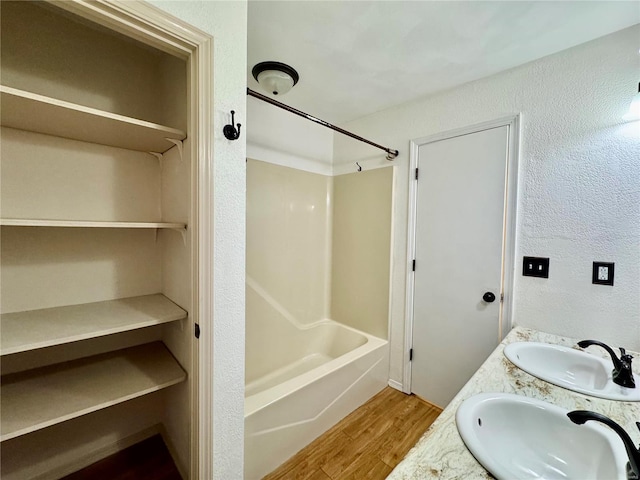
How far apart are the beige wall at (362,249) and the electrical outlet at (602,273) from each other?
4.00 feet

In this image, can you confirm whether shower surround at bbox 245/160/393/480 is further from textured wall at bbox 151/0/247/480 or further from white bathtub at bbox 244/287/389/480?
textured wall at bbox 151/0/247/480

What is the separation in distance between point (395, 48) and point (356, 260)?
1.64 metres

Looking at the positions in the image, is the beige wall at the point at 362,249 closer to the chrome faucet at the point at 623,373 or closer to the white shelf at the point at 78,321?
the chrome faucet at the point at 623,373

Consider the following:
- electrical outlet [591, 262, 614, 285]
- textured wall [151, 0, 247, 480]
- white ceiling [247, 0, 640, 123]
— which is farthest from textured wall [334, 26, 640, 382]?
textured wall [151, 0, 247, 480]

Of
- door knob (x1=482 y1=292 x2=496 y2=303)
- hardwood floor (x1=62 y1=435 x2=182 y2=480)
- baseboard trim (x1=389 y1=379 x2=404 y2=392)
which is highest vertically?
door knob (x1=482 y1=292 x2=496 y2=303)

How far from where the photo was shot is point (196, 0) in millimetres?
949

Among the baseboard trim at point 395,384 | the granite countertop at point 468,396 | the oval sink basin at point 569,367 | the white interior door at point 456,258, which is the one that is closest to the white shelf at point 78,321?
the granite countertop at point 468,396

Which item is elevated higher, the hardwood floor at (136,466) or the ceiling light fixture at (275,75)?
the ceiling light fixture at (275,75)

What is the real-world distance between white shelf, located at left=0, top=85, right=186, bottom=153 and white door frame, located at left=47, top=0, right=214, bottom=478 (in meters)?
0.19

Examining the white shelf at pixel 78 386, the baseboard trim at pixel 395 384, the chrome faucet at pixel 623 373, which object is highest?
the chrome faucet at pixel 623 373

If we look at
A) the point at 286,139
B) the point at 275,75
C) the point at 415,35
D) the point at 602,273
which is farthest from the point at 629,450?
the point at 286,139

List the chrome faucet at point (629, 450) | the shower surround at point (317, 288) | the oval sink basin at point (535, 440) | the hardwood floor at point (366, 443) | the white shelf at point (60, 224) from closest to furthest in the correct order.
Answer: the chrome faucet at point (629, 450), the oval sink basin at point (535, 440), the white shelf at point (60, 224), the hardwood floor at point (366, 443), the shower surround at point (317, 288)

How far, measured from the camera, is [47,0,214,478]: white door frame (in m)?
0.94

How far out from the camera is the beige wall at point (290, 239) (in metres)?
2.09
